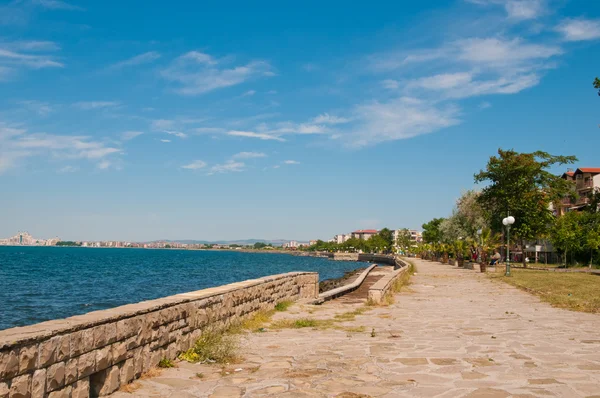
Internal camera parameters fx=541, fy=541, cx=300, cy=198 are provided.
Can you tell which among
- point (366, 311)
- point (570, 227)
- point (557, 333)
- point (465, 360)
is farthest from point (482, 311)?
point (570, 227)

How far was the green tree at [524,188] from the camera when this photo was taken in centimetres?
4409

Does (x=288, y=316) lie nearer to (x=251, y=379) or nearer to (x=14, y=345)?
(x=251, y=379)

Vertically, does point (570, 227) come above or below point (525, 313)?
above

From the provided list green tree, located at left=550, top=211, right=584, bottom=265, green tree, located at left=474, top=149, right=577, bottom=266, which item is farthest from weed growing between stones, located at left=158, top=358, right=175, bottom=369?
green tree, located at left=550, top=211, right=584, bottom=265

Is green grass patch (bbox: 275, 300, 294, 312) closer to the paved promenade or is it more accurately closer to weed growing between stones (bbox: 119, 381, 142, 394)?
the paved promenade

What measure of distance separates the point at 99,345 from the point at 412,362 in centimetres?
417

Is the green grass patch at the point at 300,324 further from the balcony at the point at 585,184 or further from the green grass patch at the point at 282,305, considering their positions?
the balcony at the point at 585,184

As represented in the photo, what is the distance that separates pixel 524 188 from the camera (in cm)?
4453

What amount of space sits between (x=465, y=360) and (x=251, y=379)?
3.14 metres

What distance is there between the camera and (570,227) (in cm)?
5209

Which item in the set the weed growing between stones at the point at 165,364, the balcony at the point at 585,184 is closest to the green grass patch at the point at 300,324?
the weed growing between stones at the point at 165,364

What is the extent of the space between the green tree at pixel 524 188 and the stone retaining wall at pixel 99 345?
40.0 metres

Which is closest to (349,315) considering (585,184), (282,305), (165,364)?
(282,305)

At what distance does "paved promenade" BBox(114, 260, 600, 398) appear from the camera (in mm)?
6039
